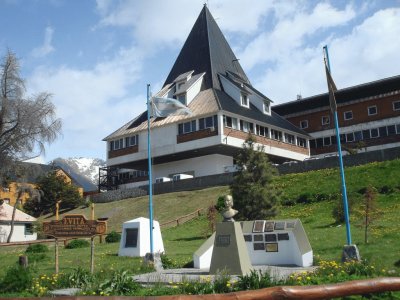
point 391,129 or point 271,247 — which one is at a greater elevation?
point 391,129

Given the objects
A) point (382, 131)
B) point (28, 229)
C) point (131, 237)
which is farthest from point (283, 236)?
point (382, 131)

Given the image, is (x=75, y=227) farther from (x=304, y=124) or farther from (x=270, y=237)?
(x=304, y=124)

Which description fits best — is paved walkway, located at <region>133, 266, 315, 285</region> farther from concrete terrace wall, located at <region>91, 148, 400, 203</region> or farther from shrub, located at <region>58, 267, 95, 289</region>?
concrete terrace wall, located at <region>91, 148, 400, 203</region>

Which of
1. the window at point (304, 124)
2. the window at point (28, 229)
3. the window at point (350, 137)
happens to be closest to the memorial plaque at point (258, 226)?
the window at point (28, 229)

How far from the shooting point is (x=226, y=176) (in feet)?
148

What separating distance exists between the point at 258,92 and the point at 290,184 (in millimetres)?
23854

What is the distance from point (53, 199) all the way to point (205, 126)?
23.9 m

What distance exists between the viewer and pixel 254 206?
27.8 metres

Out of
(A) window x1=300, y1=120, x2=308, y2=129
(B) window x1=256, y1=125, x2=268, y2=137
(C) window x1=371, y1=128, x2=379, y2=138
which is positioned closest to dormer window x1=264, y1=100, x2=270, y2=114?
→ (B) window x1=256, y1=125, x2=268, y2=137

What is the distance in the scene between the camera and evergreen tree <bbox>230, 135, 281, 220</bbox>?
27734 millimetres

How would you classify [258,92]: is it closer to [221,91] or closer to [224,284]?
[221,91]

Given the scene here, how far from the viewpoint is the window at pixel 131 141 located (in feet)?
189

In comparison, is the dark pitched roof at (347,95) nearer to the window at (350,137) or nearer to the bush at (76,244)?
the window at (350,137)

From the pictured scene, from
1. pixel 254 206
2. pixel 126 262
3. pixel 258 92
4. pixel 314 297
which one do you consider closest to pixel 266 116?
pixel 258 92
